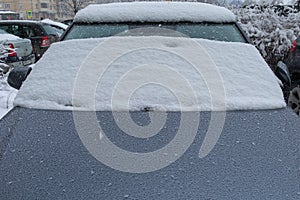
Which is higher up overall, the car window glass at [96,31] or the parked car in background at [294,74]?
the car window glass at [96,31]

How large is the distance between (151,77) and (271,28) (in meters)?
6.15

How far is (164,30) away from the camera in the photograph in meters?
2.54

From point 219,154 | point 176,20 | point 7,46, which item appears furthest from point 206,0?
point 219,154

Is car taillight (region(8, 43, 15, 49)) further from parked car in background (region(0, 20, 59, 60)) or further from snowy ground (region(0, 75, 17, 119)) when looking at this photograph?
parked car in background (region(0, 20, 59, 60))

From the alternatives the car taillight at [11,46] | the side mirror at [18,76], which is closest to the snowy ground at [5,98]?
the car taillight at [11,46]

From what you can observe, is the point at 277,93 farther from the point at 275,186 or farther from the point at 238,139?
the point at 275,186

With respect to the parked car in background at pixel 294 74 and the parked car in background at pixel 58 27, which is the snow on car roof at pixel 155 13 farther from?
the parked car in background at pixel 58 27

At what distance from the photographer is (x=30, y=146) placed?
160 cm

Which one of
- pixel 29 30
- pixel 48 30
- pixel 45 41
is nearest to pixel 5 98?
pixel 45 41

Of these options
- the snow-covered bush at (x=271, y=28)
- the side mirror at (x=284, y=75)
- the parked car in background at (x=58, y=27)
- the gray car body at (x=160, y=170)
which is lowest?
the parked car in background at (x=58, y=27)

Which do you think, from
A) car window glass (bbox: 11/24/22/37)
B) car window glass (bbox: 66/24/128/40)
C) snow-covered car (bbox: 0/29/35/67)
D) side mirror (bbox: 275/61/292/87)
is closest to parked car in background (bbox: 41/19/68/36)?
car window glass (bbox: 11/24/22/37)

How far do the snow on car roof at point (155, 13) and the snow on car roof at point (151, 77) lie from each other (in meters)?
0.31

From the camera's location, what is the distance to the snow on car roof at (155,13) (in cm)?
261

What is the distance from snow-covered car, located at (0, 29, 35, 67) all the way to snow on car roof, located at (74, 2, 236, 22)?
17.4 feet
